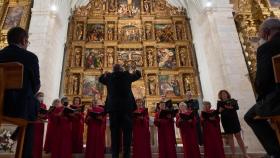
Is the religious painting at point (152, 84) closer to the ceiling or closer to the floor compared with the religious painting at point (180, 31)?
closer to the floor

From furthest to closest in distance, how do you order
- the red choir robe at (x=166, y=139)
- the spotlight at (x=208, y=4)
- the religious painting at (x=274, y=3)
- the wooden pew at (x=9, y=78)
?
the religious painting at (x=274, y=3) → the spotlight at (x=208, y=4) → the red choir robe at (x=166, y=139) → the wooden pew at (x=9, y=78)

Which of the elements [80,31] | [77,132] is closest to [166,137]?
[77,132]

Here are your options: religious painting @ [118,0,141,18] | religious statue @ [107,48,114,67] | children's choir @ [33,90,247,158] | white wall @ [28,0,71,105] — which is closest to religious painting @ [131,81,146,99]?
religious statue @ [107,48,114,67]

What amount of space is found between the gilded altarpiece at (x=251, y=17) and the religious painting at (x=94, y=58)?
5.97 meters

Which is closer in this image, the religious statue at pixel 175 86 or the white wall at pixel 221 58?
the white wall at pixel 221 58

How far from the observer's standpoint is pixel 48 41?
11.4 m

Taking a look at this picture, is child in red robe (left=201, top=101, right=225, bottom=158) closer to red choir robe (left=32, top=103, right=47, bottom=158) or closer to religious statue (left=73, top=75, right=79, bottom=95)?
red choir robe (left=32, top=103, right=47, bottom=158)

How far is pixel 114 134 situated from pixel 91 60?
8.09 m

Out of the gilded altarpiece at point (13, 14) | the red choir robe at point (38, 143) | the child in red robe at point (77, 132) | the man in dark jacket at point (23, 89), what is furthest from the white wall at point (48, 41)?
the man in dark jacket at point (23, 89)

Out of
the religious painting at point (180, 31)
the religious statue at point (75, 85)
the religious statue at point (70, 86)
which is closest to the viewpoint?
the religious statue at point (70, 86)

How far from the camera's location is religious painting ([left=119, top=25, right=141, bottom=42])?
13.8 meters

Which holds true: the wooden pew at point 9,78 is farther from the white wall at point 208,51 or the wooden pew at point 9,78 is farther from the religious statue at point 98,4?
the religious statue at point 98,4

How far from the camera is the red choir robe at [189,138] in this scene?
6930mm

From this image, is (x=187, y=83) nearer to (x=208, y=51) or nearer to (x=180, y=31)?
(x=208, y=51)
